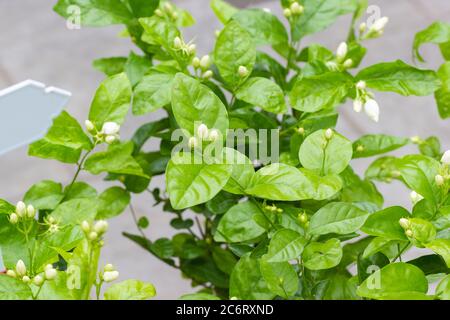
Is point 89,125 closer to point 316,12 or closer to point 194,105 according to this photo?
point 194,105

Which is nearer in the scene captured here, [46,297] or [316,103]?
[46,297]

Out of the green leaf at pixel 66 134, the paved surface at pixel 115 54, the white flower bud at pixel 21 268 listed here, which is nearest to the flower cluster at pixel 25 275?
the white flower bud at pixel 21 268

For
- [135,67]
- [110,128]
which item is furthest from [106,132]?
[135,67]

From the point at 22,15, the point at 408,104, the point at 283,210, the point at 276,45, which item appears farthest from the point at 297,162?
the point at 22,15

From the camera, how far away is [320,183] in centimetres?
55

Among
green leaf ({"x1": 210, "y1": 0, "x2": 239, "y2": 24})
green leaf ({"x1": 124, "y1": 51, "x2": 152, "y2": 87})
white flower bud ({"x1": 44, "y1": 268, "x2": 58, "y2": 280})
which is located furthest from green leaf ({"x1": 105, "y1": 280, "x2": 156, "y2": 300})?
green leaf ({"x1": 210, "y1": 0, "x2": 239, "y2": 24})

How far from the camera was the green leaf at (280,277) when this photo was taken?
0.54 m

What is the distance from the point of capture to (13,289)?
0.48m

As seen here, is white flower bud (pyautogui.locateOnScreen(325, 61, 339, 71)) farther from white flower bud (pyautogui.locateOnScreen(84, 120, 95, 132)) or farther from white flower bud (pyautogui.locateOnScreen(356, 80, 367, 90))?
white flower bud (pyautogui.locateOnScreen(84, 120, 95, 132))

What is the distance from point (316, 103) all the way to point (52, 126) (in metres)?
0.21

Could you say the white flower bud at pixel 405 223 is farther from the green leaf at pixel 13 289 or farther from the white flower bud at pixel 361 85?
the green leaf at pixel 13 289

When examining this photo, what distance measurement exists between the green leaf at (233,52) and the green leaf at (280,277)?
168 mm

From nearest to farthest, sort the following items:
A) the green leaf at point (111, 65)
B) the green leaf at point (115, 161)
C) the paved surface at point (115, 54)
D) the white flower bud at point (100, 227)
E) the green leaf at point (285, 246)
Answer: the white flower bud at point (100, 227), the green leaf at point (285, 246), the green leaf at point (115, 161), the green leaf at point (111, 65), the paved surface at point (115, 54)

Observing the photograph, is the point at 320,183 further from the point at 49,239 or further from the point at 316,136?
the point at 49,239
